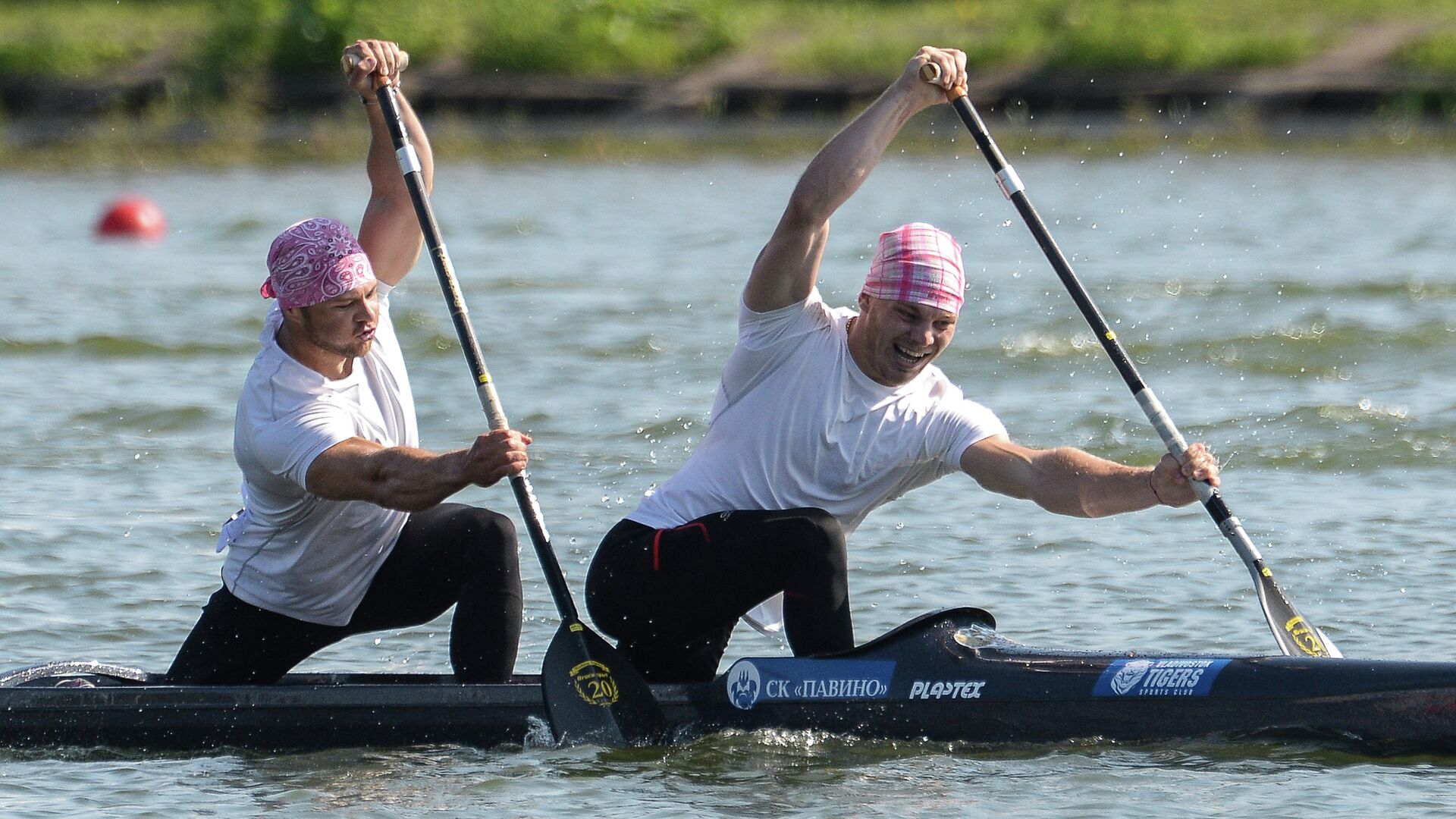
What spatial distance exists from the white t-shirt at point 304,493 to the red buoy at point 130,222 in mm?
12375

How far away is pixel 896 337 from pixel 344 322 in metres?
1.17

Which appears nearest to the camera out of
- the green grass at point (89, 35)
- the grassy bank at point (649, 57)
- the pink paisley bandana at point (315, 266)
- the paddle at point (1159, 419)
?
the pink paisley bandana at point (315, 266)

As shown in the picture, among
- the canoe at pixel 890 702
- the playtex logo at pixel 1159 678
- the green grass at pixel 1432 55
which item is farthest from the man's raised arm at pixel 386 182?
the green grass at pixel 1432 55

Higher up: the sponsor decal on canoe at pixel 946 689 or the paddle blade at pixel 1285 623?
the paddle blade at pixel 1285 623

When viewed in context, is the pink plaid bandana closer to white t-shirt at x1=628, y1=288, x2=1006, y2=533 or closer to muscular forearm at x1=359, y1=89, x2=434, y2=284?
white t-shirt at x1=628, y1=288, x2=1006, y2=533

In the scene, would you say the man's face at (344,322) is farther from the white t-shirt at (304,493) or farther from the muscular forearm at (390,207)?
the muscular forearm at (390,207)

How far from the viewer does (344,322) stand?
449 cm

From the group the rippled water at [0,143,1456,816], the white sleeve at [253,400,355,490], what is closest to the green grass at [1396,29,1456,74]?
the rippled water at [0,143,1456,816]

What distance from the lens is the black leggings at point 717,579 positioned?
177 inches

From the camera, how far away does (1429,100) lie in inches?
838

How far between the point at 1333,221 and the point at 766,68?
409 inches

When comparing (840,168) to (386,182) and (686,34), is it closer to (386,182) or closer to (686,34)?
(386,182)

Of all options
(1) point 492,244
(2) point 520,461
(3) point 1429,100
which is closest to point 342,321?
(2) point 520,461

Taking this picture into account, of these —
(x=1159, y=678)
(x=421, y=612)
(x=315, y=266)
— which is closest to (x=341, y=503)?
(x=421, y=612)
